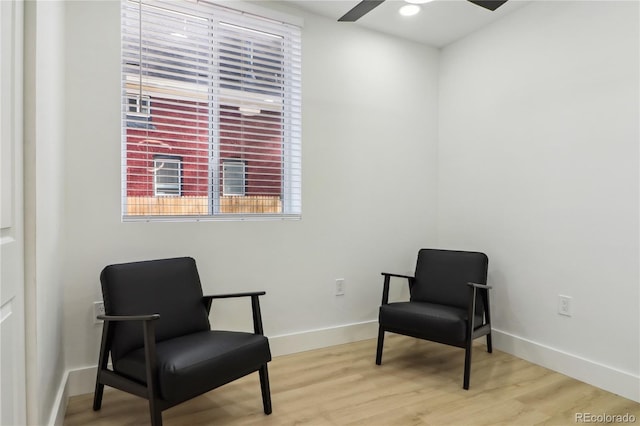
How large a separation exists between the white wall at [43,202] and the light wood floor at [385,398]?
0.60m

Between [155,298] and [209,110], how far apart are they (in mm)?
1354

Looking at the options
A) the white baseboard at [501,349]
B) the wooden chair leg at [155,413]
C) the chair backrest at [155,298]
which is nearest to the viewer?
the wooden chair leg at [155,413]

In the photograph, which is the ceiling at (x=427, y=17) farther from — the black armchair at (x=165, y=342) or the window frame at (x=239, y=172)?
the black armchair at (x=165, y=342)

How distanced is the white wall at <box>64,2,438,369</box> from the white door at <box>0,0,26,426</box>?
40.1 inches

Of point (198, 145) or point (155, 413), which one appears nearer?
point (155, 413)

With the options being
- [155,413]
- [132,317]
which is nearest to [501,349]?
[155,413]

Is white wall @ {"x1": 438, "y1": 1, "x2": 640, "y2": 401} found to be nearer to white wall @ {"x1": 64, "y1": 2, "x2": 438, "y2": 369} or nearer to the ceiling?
the ceiling

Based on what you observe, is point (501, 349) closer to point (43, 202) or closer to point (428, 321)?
point (428, 321)

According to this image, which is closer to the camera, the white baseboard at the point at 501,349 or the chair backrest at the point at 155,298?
the chair backrest at the point at 155,298

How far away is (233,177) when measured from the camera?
2.85 m

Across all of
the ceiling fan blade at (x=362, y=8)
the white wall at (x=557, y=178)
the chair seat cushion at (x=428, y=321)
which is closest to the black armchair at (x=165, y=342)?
the chair seat cushion at (x=428, y=321)

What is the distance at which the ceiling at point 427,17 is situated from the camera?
292 centimetres

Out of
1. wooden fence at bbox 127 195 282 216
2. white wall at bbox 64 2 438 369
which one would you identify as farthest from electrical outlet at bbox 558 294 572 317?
wooden fence at bbox 127 195 282 216

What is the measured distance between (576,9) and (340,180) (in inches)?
79.4
